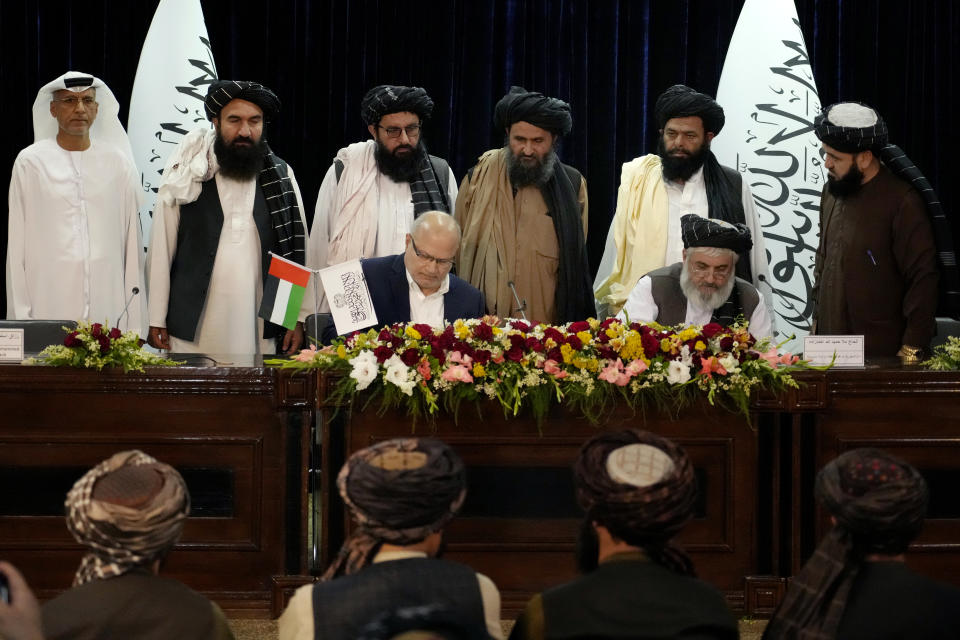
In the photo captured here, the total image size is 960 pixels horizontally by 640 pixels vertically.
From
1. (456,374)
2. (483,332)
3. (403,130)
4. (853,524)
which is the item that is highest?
(403,130)

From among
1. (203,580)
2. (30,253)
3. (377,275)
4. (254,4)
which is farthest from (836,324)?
(254,4)

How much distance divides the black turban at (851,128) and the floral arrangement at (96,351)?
8.83ft

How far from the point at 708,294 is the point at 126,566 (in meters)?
3.18

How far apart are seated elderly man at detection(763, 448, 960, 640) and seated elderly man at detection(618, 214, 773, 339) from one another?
2.56 metres

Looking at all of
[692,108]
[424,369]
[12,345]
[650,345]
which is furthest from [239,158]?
[650,345]

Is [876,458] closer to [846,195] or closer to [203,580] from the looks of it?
[203,580]

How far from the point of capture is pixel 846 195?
4.87 m

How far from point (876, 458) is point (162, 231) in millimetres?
3625

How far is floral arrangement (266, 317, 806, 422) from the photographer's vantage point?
3.42 m

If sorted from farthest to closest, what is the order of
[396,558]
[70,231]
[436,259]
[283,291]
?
[70,231]
[436,259]
[283,291]
[396,558]

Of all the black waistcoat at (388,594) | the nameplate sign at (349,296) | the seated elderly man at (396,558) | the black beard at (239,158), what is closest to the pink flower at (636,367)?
the nameplate sign at (349,296)

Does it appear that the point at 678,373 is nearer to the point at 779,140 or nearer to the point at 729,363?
the point at 729,363

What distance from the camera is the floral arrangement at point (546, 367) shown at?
11.2ft

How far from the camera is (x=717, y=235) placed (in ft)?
15.2
